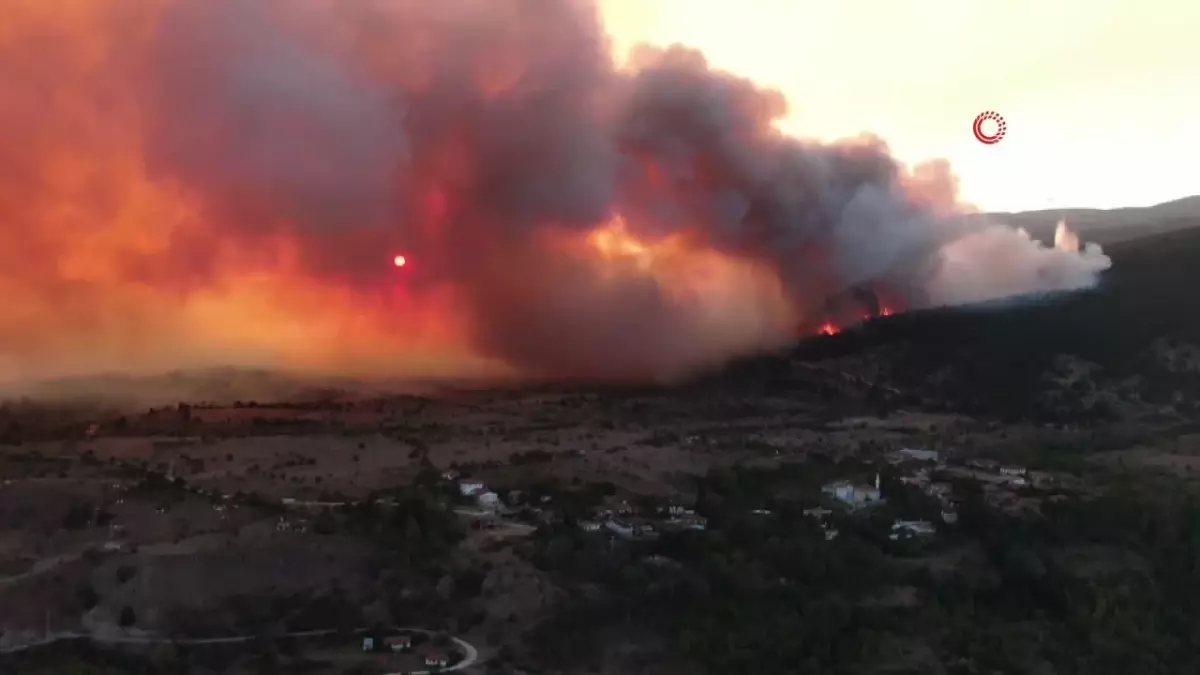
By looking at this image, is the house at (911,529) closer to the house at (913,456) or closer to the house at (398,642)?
the house at (913,456)

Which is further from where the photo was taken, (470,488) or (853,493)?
(853,493)

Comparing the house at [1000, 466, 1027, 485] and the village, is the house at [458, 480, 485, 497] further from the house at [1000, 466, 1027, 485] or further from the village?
the house at [1000, 466, 1027, 485]

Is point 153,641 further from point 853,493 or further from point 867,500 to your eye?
point 867,500

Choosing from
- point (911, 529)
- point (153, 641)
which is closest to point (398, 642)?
point (153, 641)

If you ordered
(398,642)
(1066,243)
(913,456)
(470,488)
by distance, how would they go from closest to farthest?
(398,642), (470,488), (913,456), (1066,243)

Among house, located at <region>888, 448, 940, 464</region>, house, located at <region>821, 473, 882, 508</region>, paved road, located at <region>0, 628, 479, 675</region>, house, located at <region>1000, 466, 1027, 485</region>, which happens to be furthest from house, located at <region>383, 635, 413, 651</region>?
house, located at <region>1000, 466, 1027, 485</region>

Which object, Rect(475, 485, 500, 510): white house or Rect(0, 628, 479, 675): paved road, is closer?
Rect(0, 628, 479, 675): paved road

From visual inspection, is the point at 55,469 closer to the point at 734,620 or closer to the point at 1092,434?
the point at 734,620
